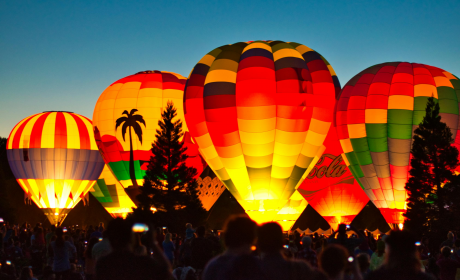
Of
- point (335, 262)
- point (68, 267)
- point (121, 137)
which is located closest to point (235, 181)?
point (121, 137)

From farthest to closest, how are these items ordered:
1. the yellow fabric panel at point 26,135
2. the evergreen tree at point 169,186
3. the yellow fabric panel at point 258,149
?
the yellow fabric panel at point 26,135, the evergreen tree at point 169,186, the yellow fabric panel at point 258,149

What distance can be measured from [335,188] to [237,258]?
61.4 feet

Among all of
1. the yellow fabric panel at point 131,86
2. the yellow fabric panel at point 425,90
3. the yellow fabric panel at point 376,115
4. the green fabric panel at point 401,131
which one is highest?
the yellow fabric panel at point 131,86

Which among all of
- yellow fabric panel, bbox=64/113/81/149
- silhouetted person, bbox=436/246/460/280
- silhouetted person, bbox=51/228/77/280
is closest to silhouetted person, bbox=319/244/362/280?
silhouetted person, bbox=436/246/460/280

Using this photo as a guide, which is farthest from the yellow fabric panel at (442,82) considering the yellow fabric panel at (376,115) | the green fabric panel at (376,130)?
the green fabric panel at (376,130)

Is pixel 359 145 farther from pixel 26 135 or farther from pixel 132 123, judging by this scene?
pixel 26 135

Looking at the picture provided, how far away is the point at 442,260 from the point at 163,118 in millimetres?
13595

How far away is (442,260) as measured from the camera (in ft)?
20.0

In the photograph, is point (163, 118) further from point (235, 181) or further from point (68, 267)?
point (68, 267)

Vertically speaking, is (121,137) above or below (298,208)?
above

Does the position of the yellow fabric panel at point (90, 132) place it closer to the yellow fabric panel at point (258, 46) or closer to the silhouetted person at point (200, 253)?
the yellow fabric panel at point (258, 46)

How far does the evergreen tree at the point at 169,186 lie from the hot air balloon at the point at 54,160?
20.3ft

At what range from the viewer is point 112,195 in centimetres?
2409

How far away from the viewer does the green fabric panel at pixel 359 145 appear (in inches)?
673
